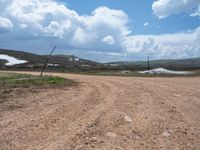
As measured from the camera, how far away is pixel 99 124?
9.92 m

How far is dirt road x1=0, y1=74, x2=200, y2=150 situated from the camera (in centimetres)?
804

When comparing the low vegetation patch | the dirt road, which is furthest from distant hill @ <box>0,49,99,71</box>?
the dirt road

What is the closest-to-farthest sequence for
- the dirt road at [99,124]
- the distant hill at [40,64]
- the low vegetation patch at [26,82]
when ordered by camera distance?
the dirt road at [99,124] → the low vegetation patch at [26,82] → the distant hill at [40,64]

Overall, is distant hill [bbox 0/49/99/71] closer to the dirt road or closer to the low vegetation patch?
the low vegetation patch

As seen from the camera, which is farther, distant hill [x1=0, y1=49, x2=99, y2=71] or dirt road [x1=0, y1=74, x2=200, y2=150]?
distant hill [x1=0, y1=49, x2=99, y2=71]

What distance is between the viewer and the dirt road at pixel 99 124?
804 cm

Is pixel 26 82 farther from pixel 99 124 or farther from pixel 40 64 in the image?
pixel 40 64

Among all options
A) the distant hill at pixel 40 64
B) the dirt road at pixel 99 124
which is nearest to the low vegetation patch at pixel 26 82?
the dirt road at pixel 99 124

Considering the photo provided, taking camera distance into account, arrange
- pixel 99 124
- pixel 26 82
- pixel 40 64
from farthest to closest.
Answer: pixel 40 64, pixel 26 82, pixel 99 124

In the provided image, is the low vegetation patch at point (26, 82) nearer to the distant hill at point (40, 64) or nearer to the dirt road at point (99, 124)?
the dirt road at point (99, 124)

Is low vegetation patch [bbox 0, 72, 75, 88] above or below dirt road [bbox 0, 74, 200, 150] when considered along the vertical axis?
above

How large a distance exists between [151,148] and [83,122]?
269 centimetres

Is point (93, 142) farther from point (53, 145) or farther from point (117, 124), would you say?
point (117, 124)

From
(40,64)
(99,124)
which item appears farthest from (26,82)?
(40,64)
